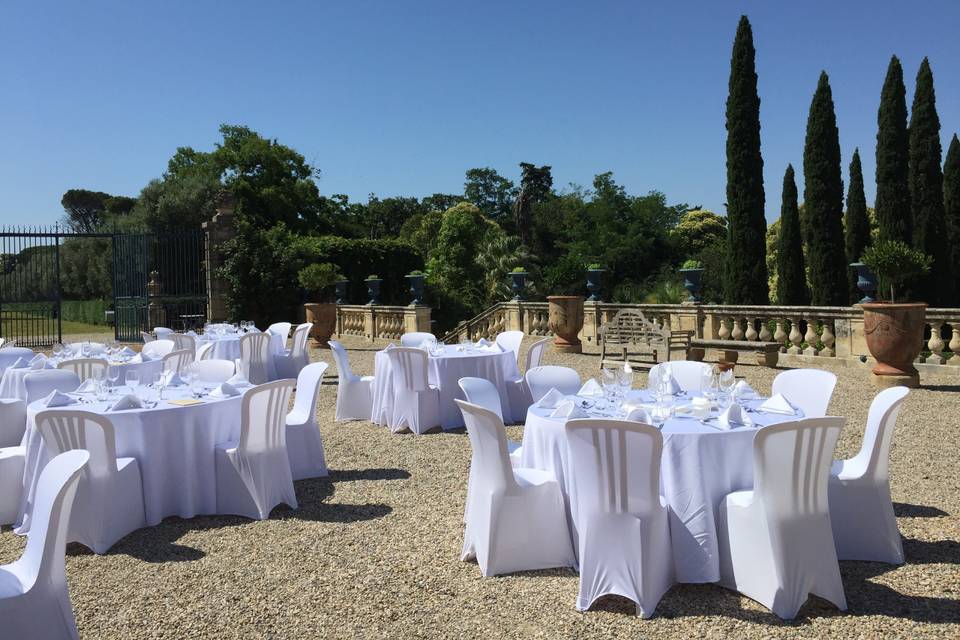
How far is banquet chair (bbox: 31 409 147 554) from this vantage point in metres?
4.24

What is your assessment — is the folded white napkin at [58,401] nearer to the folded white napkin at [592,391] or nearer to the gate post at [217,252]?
the folded white napkin at [592,391]

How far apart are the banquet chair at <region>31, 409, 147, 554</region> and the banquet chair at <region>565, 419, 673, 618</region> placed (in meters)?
2.75

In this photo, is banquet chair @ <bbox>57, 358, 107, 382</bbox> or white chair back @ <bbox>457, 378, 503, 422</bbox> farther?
banquet chair @ <bbox>57, 358, 107, 382</bbox>

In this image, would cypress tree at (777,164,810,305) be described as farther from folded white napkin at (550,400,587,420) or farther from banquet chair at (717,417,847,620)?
banquet chair at (717,417,847,620)

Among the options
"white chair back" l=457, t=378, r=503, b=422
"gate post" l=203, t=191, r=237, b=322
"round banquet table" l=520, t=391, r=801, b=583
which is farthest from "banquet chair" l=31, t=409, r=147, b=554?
"gate post" l=203, t=191, r=237, b=322

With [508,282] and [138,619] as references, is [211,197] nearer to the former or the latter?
[508,282]

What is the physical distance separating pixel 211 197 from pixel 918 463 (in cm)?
Result: 2851

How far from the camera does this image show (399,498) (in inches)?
202

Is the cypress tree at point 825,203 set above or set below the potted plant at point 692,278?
above

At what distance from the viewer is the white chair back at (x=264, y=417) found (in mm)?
4766

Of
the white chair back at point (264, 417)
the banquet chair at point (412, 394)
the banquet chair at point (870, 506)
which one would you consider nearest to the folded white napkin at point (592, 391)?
the banquet chair at point (870, 506)

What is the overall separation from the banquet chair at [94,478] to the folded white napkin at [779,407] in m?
3.72

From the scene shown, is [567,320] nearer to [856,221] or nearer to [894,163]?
[894,163]

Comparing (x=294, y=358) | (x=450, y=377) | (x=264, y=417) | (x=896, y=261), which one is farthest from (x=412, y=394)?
(x=896, y=261)
